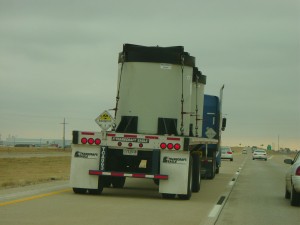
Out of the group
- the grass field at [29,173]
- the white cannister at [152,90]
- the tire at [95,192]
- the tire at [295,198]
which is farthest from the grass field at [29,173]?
the tire at [295,198]

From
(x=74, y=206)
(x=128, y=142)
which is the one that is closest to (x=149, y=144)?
(x=128, y=142)

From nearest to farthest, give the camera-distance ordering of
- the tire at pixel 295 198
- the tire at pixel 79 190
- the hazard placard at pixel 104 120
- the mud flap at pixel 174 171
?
the tire at pixel 295 198 < the mud flap at pixel 174 171 < the tire at pixel 79 190 < the hazard placard at pixel 104 120

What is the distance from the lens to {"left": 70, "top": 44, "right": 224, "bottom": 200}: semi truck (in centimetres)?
1590

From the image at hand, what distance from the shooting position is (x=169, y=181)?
52.2 ft

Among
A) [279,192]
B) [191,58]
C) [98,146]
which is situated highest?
[191,58]

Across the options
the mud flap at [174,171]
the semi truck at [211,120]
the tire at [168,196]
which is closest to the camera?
the mud flap at [174,171]

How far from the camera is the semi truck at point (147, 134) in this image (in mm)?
15898

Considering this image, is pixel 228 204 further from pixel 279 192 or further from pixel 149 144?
pixel 279 192

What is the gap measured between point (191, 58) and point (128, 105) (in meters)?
2.43

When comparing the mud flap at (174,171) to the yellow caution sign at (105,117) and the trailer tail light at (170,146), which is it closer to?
the trailer tail light at (170,146)

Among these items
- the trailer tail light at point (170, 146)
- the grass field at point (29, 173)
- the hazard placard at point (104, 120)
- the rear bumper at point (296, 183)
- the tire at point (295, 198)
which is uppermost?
the hazard placard at point (104, 120)

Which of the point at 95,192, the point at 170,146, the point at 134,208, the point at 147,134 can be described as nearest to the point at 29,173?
the point at 95,192

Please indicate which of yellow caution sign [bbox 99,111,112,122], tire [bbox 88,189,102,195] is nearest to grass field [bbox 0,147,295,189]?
yellow caution sign [bbox 99,111,112,122]

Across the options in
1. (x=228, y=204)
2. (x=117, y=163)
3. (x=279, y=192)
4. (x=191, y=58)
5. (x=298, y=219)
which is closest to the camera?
(x=298, y=219)
